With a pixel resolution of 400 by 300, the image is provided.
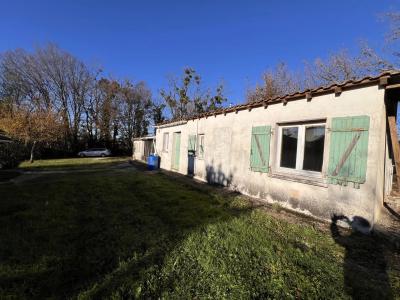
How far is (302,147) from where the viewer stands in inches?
221

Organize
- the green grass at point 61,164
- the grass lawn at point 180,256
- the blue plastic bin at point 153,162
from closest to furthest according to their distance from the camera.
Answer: the grass lawn at point 180,256, the blue plastic bin at point 153,162, the green grass at point 61,164

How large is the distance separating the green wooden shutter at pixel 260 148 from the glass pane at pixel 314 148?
3.62 ft

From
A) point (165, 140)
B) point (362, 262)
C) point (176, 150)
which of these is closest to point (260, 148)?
point (362, 262)

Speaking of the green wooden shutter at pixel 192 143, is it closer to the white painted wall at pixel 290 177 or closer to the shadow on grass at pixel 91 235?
the white painted wall at pixel 290 177

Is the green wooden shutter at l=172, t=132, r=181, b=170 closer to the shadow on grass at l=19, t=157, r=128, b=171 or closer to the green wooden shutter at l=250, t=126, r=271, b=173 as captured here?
the shadow on grass at l=19, t=157, r=128, b=171

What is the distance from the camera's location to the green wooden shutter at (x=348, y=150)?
4309 mm

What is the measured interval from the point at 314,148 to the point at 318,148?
110mm

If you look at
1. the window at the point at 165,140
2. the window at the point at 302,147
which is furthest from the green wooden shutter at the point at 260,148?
the window at the point at 165,140

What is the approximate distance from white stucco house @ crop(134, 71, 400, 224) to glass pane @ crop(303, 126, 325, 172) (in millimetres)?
23

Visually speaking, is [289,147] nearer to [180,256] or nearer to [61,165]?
[180,256]

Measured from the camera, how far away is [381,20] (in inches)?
417

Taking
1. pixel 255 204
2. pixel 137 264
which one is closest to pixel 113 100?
pixel 255 204

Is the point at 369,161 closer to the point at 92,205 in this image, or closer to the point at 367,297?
the point at 367,297

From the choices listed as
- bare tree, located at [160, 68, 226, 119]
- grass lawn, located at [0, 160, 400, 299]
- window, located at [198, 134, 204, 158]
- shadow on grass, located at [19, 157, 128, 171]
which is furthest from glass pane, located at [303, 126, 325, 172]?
bare tree, located at [160, 68, 226, 119]
